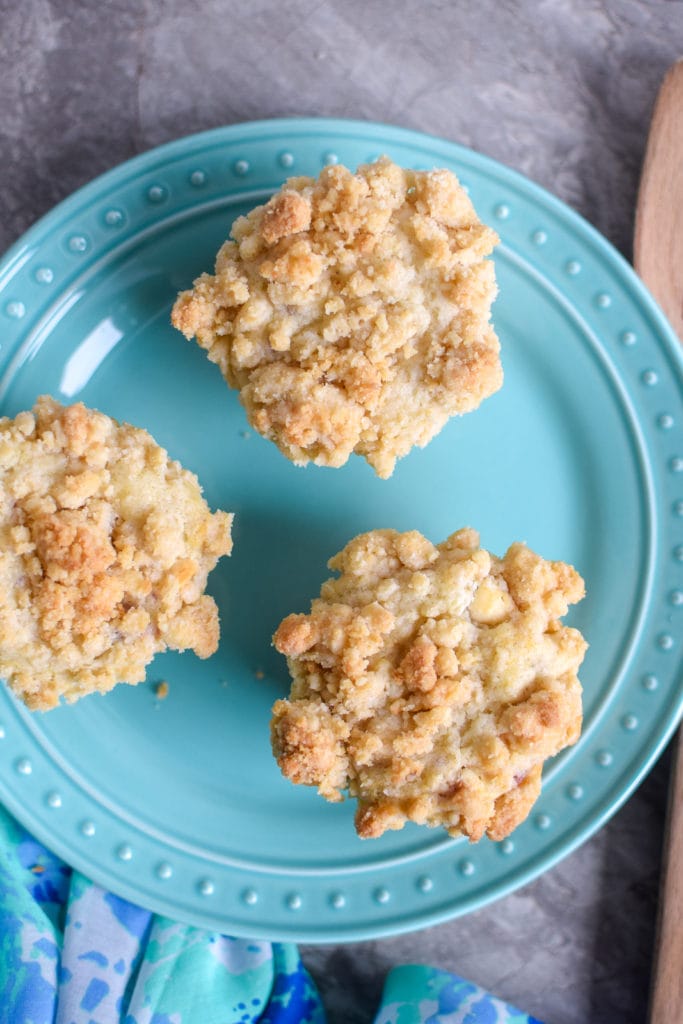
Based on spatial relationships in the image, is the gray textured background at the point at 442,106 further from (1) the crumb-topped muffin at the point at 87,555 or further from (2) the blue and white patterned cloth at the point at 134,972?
(1) the crumb-topped muffin at the point at 87,555

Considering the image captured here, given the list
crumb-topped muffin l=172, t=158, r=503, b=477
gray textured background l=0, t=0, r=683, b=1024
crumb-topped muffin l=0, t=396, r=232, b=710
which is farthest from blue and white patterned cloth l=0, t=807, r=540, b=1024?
crumb-topped muffin l=172, t=158, r=503, b=477

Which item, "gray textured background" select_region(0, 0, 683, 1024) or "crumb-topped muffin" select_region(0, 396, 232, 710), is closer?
"crumb-topped muffin" select_region(0, 396, 232, 710)

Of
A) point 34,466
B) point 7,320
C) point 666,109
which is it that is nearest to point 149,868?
point 34,466

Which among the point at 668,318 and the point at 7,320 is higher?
the point at 668,318

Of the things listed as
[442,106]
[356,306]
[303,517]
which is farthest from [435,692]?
[442,106]

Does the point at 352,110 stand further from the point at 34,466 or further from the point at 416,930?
the point at 416,930

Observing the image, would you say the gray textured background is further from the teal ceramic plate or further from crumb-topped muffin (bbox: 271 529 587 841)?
crumb-topped muffin (bbox: 271 529 587 841)

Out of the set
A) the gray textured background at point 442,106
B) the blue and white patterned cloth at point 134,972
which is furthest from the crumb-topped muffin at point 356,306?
the blue and white patterned cloth at point 134,972
